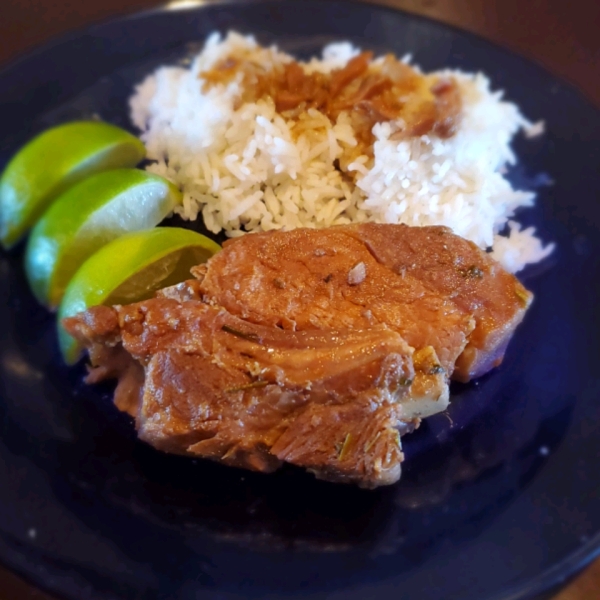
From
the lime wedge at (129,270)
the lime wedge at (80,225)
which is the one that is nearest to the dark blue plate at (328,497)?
the lime wedge at (80,225)

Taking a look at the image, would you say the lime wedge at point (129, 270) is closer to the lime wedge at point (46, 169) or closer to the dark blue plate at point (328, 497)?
the dark blue plate at point (328, 497)

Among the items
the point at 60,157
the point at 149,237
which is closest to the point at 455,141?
the point at 149,237

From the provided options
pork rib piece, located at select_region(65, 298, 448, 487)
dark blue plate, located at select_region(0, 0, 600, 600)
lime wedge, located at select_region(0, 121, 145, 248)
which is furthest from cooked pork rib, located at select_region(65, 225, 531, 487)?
lime wedge, located at select_region(0, 121, 145, 248)

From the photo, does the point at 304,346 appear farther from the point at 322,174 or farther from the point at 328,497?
the point at 322,174

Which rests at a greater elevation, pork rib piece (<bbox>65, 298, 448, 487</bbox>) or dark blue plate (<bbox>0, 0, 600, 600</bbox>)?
pork rib piece (<bbox>65, 298, 448, 487</bbox>)

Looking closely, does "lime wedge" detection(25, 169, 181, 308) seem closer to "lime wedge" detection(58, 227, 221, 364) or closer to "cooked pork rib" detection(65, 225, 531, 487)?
"lime wedge" detection(58, 227, 221, 364)

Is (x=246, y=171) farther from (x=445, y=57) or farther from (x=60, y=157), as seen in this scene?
(x=445, y=57)

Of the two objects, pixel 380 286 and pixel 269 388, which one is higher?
pixel 380 286

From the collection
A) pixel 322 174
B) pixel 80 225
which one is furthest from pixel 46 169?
pixel 322 174
